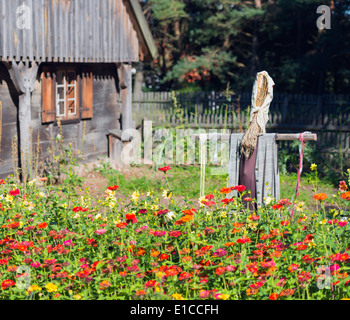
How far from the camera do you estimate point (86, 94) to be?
1166 centimetres

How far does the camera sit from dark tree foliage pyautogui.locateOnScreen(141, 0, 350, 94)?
18.5 m

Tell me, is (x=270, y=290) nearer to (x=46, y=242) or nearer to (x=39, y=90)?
(x=46, y=242)

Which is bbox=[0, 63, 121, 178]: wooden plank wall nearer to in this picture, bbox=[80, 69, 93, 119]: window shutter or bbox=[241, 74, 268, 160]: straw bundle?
bbox=[80, 69, 93, 119]: window shutter

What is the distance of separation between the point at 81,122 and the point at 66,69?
119cm

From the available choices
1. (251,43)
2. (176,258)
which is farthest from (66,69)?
(251,43)

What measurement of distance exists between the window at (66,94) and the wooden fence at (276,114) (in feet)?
7.89

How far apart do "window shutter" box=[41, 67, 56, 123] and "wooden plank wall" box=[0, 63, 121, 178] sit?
3.6 inches

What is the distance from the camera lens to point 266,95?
244 inches

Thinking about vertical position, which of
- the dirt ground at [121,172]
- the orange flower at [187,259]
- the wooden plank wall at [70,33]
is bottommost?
the dirt ground at [121,172]

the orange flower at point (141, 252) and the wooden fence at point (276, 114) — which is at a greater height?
the wooden fence at point (276, 114)

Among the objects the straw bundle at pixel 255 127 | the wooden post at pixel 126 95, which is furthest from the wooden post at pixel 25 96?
the straw bundle at pixel 255 127

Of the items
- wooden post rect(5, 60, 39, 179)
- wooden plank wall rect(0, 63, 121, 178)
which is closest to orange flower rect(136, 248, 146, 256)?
wooden post rect(5, 60, 39, 179)

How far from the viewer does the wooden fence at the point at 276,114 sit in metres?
13.8

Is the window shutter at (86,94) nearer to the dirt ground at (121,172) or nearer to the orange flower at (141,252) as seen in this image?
the dirt ground at (121,172)
